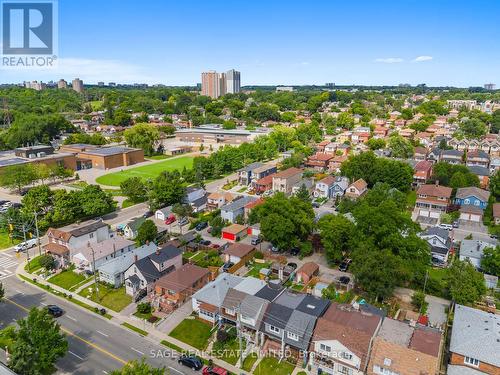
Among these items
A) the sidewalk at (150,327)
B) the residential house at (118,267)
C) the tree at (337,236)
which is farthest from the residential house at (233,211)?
the sidewalk at (150,327)

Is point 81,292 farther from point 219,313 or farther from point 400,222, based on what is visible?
point 400,222

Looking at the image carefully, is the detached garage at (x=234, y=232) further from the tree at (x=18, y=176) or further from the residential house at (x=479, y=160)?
the residential house at (x=479, y=160)

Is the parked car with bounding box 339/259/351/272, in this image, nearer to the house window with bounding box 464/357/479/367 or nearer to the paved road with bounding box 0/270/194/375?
the house window with bounding box 464/357/479/367

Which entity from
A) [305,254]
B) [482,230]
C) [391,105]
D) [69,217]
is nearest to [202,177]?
[69,217]

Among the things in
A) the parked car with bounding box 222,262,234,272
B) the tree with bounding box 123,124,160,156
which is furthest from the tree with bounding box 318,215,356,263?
the tree with bounding box 123,124,160,156

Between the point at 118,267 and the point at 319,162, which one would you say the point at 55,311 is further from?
the point at 319,162
